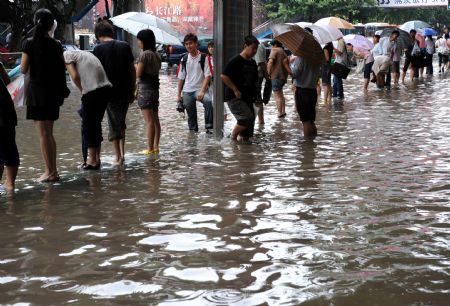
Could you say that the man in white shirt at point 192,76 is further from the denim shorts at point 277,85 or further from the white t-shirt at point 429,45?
the white t-shirt at point 429,45

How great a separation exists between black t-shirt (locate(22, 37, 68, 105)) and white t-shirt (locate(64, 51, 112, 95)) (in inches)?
15.7

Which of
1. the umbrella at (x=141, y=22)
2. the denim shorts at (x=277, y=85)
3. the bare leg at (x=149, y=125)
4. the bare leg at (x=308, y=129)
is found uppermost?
the umbrella at (x=141, y=22)

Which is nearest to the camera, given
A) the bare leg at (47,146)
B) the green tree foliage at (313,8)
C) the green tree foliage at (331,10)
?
the bare leg at (47,146)

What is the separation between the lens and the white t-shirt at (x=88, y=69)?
28.9ft

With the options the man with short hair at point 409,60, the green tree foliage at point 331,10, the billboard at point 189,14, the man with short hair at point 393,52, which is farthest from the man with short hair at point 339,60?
the green tree foliage at point 331,10

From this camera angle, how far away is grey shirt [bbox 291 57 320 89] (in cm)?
1209

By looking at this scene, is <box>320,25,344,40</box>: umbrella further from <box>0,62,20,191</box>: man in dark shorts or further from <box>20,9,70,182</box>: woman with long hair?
<box>0,62,20,191</box>: man in dark shorts

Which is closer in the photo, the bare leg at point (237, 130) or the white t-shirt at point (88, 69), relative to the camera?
the white t-shirt at point (88, 69)

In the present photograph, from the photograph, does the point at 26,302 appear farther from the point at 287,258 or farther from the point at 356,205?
the point at 356,205

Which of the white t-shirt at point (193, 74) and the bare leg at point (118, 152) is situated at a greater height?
the white t-shirt at point (193, 74)

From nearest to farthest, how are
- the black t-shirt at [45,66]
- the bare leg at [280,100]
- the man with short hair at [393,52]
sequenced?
1. the black t-shirt at [45,66]
2. the bare leg at [280,100]
3. the man with short hair at [393,52]

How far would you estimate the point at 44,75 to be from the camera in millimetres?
8273

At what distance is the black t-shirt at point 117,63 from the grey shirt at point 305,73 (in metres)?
3.53

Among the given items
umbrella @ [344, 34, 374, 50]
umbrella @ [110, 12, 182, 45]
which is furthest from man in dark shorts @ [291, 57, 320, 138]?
umbrella @ [344, 34, 374, 50]
